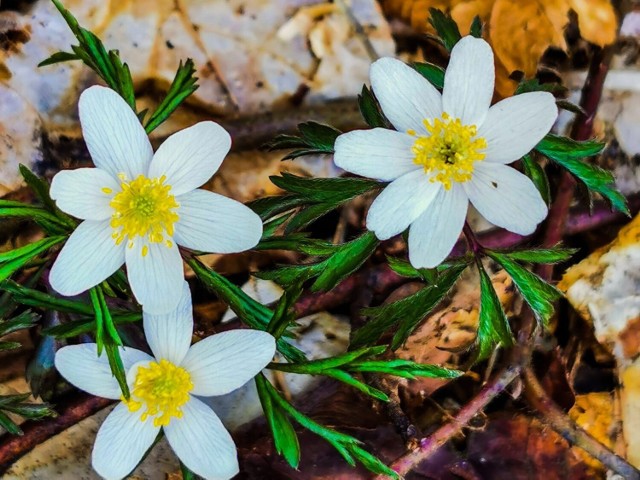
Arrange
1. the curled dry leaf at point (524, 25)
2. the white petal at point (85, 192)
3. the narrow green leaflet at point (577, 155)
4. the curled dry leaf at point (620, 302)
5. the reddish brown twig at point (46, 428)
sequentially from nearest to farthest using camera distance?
the white petal at point (85, 192) → the narrow green leaflet at point (577, 155) → the reddish brown twig at point (46, 428) → the curled dry leaf at point (620, 302) → the curled dry leaf at point (524, 25)

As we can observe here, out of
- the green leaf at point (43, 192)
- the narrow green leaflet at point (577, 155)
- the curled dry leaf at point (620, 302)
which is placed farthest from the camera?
the curled dry leaf at point (620, 302)

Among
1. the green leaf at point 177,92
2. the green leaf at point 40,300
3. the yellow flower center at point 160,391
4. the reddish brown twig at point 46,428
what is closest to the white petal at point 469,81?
the green leaf at point 177,92

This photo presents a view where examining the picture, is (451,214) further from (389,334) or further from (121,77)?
(121,77)

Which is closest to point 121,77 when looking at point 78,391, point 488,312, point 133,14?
→ point 133,14

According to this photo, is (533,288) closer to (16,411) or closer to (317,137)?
(317,137)

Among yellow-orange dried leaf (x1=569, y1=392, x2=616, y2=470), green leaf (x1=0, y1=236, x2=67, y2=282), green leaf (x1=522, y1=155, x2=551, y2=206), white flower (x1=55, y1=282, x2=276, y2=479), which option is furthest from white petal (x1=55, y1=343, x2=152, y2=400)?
yellow-orange dried leaf (x1=569, y1=392, x2=616, y2=470)

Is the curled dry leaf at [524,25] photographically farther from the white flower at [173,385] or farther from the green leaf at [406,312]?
the white flower at [173,385]

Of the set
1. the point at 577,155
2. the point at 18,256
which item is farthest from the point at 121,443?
the point at 577,155

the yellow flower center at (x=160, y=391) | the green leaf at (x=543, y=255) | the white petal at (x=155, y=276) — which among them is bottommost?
the yellow flower center at (x=160, y=391)

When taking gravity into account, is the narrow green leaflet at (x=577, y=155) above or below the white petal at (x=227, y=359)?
above
